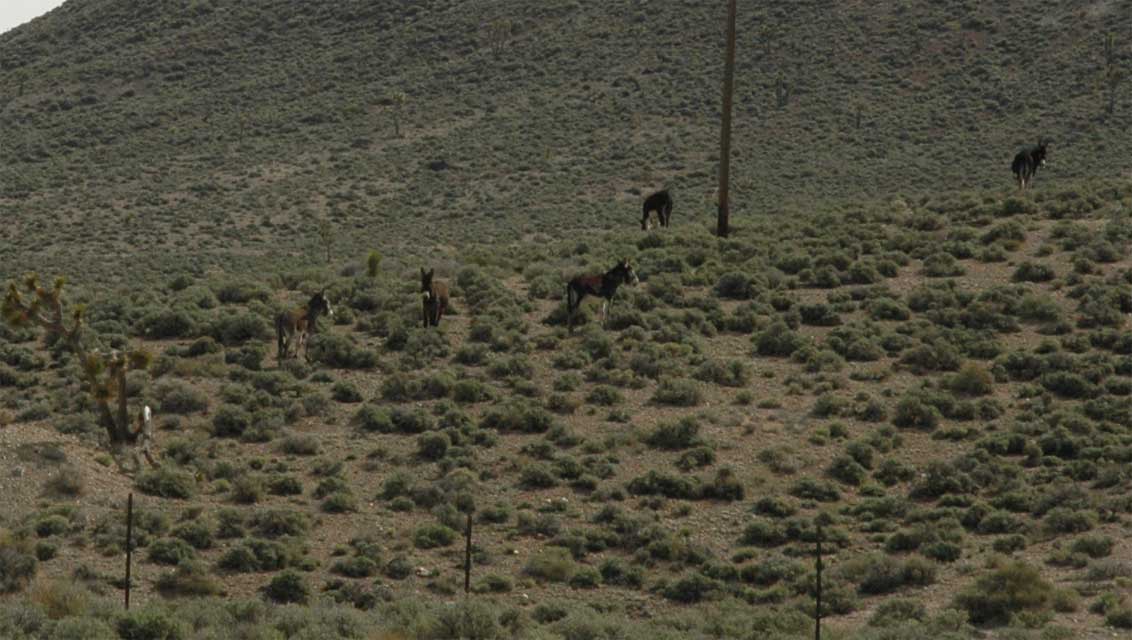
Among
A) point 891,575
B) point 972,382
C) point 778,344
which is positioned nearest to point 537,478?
point 891,575

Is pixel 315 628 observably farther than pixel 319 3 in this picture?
No

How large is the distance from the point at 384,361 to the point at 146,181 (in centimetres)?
5060

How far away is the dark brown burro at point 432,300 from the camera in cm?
3150

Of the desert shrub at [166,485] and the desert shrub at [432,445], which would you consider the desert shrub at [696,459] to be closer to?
the desert shrub at [432,445]

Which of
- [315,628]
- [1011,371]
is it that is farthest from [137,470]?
[1011,371]

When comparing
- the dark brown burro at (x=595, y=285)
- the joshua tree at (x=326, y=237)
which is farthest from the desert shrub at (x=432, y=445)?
the joshua tree at (x=326, y=237)

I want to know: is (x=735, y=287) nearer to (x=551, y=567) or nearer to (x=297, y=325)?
(x=297, y=325)

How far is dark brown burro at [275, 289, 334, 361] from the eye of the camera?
2981cm

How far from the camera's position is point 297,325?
2992 cm

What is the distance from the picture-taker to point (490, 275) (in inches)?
1444

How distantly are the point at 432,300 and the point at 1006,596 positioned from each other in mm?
15680

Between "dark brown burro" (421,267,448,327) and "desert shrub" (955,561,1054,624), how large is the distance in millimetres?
15013

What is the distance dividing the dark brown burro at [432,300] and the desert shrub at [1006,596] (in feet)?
49.3

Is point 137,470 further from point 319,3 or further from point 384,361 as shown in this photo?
point 319,3
